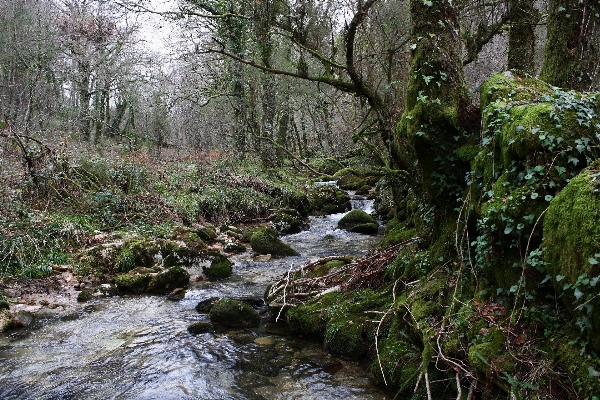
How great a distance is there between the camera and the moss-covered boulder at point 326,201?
18.4 metres

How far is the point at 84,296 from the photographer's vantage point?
8164 mm

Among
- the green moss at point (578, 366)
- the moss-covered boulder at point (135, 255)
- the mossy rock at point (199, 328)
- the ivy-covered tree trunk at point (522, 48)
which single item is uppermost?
the ivy-covered tree trunk at point (522, 48)

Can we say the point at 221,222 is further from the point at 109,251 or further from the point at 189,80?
the point at 189,80

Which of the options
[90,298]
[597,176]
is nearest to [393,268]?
[597,176]

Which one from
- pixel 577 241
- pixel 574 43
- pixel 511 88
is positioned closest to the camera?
pixel 577 241

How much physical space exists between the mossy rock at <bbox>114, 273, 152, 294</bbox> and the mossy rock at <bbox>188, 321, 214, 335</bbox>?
240 centimetres

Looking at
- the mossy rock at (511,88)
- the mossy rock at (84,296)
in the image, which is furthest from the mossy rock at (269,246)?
the mossy rock at (511,88)

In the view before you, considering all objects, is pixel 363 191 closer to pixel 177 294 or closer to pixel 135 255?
pixel 135 255

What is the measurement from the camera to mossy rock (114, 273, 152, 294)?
8.73 metres

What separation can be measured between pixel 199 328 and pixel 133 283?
2657mm

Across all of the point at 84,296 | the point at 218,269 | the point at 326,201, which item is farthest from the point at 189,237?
the point at 326,201

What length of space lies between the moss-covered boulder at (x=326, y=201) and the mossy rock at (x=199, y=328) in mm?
11453

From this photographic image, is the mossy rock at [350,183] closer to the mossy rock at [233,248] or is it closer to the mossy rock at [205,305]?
the mossy rock at [233,248]

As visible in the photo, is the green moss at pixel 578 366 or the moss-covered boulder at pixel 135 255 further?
the moss-covered boulder at pixel 135 255
